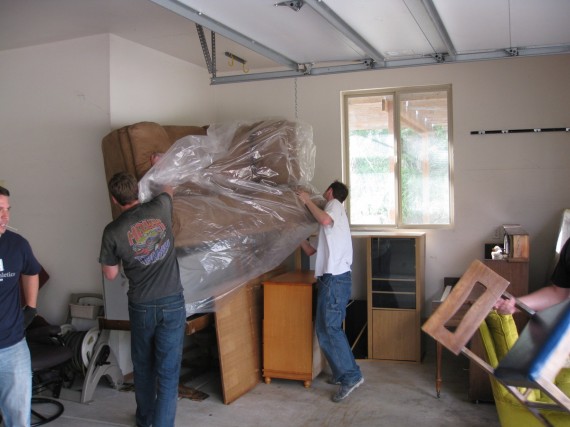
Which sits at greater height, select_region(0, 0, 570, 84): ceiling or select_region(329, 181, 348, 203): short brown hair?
select_region(0, 0, 570, 84): ceiling

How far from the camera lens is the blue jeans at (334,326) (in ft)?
14.8

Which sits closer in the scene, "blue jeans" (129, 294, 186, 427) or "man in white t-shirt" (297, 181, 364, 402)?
"blue jeans" (129, 294, 186, 427)

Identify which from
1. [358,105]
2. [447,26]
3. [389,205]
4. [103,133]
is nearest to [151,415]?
[103,133]

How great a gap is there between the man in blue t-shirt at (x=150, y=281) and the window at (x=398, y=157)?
2.84m

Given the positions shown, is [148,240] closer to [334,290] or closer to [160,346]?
[160,346]

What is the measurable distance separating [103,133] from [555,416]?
12.5 ft

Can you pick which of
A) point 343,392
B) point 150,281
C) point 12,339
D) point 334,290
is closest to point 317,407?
point 343,392

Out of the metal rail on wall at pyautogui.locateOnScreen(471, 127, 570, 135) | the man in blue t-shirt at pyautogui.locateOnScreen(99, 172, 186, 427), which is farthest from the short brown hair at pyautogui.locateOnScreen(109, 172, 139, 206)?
the metal rail on wall at pyautogui.locateOnScreen(471, 127, 570, 135)

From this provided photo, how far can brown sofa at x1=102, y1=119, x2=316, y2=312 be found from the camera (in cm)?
389

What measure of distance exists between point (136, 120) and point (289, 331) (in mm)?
2145

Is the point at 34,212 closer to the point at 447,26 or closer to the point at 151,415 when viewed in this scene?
the point at 151,415

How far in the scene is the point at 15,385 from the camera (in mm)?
2816

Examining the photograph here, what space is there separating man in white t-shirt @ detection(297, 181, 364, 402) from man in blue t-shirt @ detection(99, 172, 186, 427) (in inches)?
51.2

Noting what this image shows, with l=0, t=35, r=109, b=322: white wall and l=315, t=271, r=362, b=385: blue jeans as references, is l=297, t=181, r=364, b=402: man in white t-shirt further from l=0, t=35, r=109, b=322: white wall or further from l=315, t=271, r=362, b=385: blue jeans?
l=0, t=35, r=109, b=322: white wall
